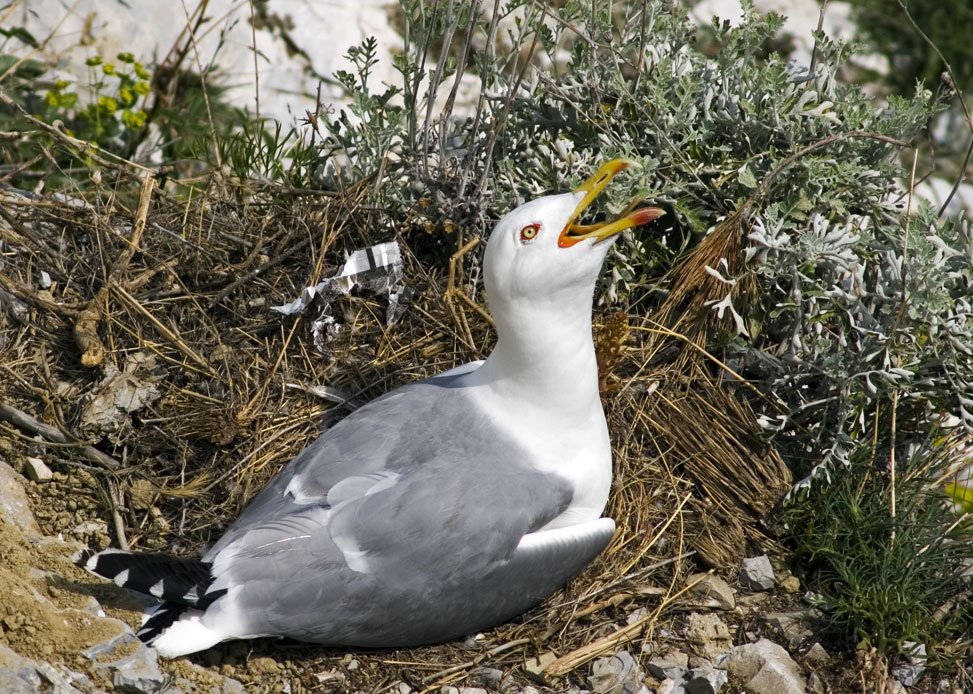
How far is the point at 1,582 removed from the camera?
3125mm

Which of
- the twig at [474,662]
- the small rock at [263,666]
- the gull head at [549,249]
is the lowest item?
the twig at [474,662]

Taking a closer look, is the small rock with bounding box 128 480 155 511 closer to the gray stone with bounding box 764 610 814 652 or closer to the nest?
the nest

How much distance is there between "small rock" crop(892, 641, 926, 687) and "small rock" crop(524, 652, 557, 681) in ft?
3.51

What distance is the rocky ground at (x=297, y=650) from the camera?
308cm

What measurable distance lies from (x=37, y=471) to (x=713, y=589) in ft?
7.64

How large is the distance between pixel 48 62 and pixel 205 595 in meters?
3.77

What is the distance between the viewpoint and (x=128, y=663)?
10.1 feet

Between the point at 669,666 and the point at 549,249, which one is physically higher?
the point at 549,249

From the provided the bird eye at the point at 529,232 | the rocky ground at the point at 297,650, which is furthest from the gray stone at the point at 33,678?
the bird eye at the point at 529,232

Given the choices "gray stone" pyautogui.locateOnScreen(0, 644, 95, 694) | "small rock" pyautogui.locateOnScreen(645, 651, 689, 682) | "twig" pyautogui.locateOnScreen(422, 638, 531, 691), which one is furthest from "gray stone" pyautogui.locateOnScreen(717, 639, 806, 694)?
"gray stone" pyautogui.locateOnScreen(0, 644, 95, 694)

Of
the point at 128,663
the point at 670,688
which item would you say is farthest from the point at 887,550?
the point at 128,663

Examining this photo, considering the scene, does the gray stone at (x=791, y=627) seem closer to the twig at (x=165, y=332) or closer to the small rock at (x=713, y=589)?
the small rock at (x=713, y=589)

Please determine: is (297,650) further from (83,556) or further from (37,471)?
(37,471)

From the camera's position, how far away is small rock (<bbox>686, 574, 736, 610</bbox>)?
3.65m
